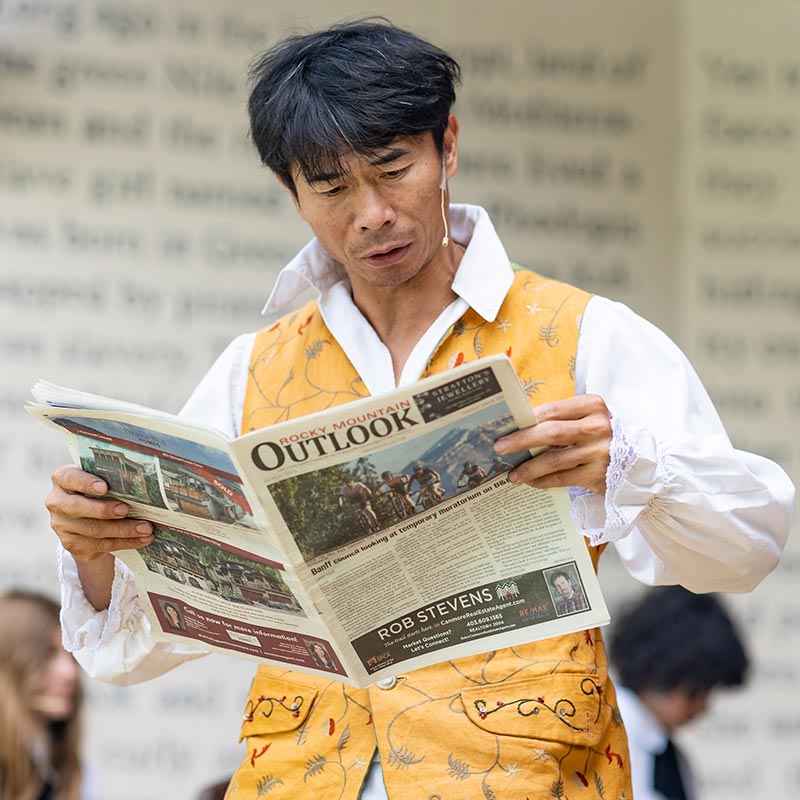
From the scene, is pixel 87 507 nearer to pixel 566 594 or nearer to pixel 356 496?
pixel 356 496

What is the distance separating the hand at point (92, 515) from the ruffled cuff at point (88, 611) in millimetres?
175

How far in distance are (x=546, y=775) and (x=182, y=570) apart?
0.49 metres

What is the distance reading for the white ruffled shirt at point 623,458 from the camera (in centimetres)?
150

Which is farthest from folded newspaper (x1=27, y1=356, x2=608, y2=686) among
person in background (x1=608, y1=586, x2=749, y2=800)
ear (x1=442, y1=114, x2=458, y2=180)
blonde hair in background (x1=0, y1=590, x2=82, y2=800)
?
person in background (x1=608, y1=586, x2=749, y2=800)

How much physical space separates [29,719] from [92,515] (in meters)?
1.74

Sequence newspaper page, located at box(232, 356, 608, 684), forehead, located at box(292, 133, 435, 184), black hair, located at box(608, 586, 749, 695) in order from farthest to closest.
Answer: black hair, located at box(608, 586, 749, 695) → forehead, located at box(292, 133, 435, 184) → newspaper page, located at box(232, 356, 608, 684)

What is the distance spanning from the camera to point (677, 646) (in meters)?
3.37

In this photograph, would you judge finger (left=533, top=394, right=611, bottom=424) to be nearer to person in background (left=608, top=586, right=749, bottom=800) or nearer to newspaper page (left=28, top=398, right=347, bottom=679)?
newspaper page (left=28, top=398, right=347, bottom=679)

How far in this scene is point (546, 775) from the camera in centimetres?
155

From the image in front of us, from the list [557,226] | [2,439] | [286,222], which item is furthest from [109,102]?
[557,226]

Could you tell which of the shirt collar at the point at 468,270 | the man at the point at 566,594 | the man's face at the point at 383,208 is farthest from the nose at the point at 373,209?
the man at the point at 566,594

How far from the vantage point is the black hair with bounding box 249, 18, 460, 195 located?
1.68m

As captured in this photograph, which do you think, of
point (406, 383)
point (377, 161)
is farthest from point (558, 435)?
point (377, 161)

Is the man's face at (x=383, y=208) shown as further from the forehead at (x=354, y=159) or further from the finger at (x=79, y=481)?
the finger at (x=79, y=481)
